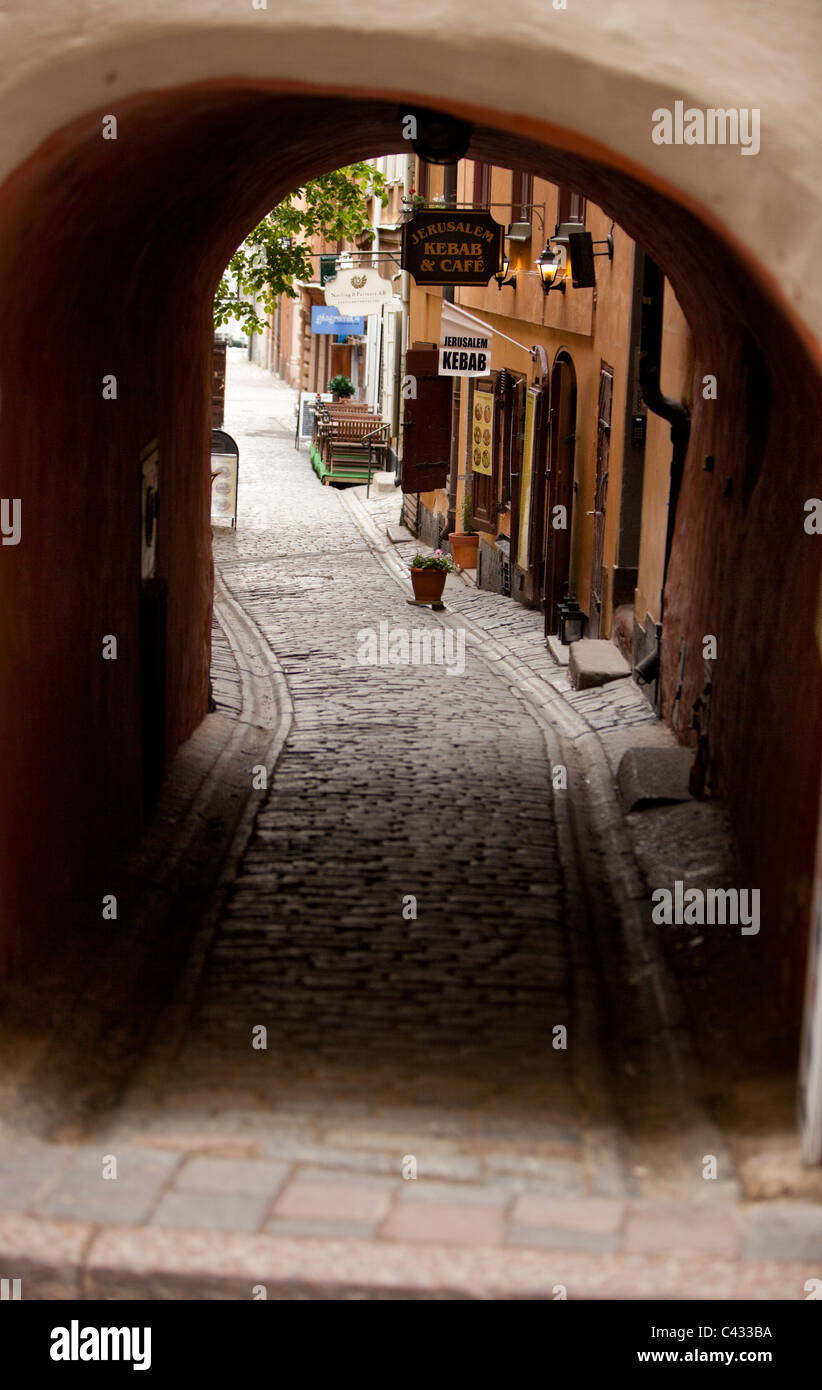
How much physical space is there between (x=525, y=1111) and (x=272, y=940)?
2.01m

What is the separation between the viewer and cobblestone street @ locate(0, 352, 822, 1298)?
4301mm

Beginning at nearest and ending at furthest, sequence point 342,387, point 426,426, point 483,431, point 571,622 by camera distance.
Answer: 1. point 571,622
2. point 483,431
3. point 426,426
4. point 342,387

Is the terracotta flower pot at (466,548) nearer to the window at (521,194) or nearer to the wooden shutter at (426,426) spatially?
the wooden shutter at (426,426)

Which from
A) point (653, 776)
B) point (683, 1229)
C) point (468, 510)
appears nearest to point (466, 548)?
point (468, 510)

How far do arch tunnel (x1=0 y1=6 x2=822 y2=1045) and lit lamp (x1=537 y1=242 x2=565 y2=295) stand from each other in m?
3.48

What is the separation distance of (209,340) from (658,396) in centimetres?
336


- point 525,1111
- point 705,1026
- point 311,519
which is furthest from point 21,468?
point 311,519

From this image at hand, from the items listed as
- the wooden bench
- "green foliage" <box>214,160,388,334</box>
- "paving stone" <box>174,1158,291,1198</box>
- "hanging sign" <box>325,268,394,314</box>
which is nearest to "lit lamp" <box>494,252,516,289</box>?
"green foliage" <box>214,160,388,334</box>

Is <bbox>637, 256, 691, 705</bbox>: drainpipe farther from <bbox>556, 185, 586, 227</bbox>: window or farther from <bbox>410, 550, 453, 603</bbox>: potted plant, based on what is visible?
<bbox>410, 550, 453, 603</bbox>: potted plant

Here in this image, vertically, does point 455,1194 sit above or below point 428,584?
below

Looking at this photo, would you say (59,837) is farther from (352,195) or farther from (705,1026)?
(352,195)

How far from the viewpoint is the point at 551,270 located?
49.2ft

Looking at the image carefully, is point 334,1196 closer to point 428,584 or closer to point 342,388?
point 428,584

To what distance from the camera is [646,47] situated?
443 cm
